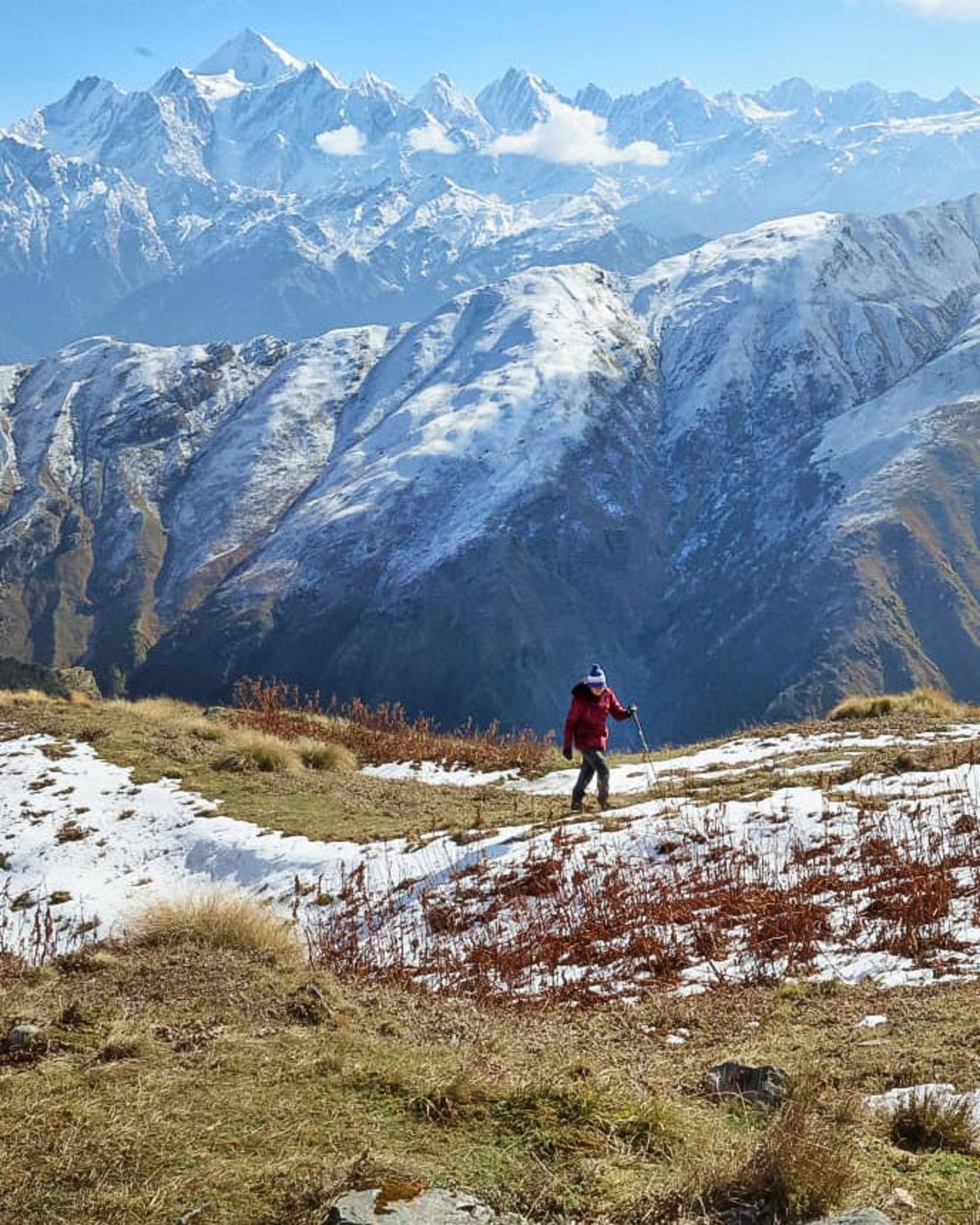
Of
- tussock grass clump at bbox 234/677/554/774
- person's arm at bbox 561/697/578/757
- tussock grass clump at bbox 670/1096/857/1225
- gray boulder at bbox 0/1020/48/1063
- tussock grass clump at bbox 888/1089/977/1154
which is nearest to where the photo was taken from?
tussock grass clump at bbox 670/1096/857/1225

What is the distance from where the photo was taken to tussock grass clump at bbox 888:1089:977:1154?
471cm

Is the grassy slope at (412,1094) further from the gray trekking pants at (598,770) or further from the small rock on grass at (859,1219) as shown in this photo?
the gray trekking pants at (598,770)

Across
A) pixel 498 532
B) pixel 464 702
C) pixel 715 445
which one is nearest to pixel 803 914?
pixel 464 702

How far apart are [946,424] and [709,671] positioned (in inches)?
1977

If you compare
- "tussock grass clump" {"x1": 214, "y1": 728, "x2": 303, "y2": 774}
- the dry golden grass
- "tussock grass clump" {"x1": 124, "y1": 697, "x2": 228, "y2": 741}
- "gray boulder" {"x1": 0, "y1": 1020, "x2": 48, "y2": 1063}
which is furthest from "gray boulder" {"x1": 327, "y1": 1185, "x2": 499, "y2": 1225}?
the dry golden grass

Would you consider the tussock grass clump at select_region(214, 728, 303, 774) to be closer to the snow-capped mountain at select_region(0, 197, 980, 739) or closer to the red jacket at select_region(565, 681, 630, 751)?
the red jacket at select_region(565, 681, 630, 751)

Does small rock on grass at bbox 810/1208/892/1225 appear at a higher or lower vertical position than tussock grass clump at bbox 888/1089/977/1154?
higher

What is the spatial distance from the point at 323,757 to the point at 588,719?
8.07m

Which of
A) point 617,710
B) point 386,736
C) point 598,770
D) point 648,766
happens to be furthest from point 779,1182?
point 386,736

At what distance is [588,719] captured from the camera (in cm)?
1619

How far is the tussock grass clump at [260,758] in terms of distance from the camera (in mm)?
20234

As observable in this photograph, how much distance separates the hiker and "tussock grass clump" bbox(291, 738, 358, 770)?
7.48 meters

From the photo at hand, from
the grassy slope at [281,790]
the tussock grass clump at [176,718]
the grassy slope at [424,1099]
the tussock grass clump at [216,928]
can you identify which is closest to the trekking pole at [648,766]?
the grassy slope at [281,790]

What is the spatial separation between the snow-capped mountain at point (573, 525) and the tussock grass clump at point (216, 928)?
4398 inches
